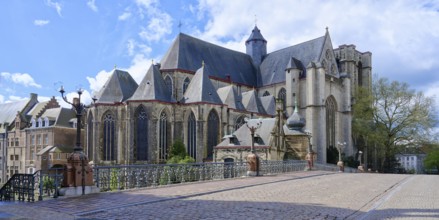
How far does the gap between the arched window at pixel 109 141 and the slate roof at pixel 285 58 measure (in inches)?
974

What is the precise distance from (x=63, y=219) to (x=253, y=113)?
38099mm

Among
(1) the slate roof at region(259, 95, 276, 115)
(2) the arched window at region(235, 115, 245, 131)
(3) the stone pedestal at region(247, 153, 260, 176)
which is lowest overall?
(3) the stone pedestal at region(247, 153, 260, 176)

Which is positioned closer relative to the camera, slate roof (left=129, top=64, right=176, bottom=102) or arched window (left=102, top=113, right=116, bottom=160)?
slate roof (left=129, top=64, right=176, bottom=102)

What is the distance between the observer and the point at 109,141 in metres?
41.8

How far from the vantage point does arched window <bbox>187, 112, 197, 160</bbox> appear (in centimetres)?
4034

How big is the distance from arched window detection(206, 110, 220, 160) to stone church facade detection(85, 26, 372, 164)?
0.33 ft

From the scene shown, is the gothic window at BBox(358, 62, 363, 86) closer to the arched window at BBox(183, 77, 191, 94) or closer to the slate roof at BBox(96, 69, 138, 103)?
the arched window at BBox(183, 77, 191, 94)

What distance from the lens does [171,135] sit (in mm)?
40438

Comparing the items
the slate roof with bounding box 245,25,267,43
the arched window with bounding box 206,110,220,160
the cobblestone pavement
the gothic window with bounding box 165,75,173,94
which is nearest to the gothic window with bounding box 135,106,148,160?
the arched window with bounding box 206,110,220,160

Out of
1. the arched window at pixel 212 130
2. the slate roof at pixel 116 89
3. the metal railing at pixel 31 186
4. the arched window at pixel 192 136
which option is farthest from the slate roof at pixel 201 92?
the metal railing at pixel 31 186

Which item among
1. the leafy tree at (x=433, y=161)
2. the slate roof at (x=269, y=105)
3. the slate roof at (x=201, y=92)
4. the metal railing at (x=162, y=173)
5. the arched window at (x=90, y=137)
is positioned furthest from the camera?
the leafy tree at (x=433, y=161)

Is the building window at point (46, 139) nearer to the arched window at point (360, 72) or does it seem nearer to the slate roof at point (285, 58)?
the slate roof at point (285, 58)

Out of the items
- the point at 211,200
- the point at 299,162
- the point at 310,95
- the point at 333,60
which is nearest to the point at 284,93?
the point at 310,95

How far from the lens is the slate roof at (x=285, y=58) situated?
2188 inches
